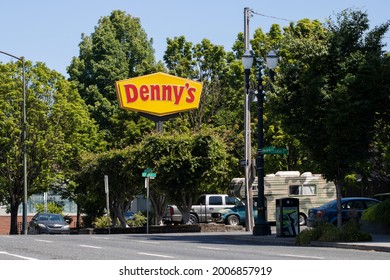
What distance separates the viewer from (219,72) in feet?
208

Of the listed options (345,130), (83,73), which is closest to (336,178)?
(345,130)

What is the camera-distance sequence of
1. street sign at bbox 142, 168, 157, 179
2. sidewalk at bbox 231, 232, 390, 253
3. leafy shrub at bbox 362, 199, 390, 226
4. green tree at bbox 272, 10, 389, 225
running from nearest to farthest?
sidewalk at bbox 231, 232, 390, 253, green tree at bbox 272, 10, 389, 225, leafy shrub at bbox 362, 199, 390, 226, street sign at bbox 142, 168, 157, 179

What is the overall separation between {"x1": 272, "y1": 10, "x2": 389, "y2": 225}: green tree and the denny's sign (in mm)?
25187

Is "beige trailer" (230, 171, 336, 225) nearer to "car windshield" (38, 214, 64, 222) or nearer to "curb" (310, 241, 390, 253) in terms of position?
"car windshield" (38, 214, 64, 222)

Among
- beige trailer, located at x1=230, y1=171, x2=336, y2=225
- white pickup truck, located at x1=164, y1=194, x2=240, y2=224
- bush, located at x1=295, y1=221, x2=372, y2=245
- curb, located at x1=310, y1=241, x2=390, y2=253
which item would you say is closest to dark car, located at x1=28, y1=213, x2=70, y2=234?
white pickup truck, located at x1=164, y1=194, x2=240, y2=224

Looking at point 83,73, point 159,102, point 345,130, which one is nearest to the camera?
point 345,130

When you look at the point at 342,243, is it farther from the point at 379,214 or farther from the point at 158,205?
the point at 158,205

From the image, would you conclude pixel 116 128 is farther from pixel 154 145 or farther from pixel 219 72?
pixel 154 145

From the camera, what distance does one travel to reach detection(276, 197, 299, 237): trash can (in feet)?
100

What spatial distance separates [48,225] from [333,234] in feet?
77.1

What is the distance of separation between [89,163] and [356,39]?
24796mm

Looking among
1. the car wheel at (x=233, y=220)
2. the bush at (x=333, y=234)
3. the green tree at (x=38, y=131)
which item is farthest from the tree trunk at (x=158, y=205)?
the bush at (x=333, y=234)

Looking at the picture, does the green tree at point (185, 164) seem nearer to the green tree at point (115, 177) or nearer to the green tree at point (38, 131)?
the green tree at point (115, 177)

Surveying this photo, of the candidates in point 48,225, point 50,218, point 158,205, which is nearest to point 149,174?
point 158,205
